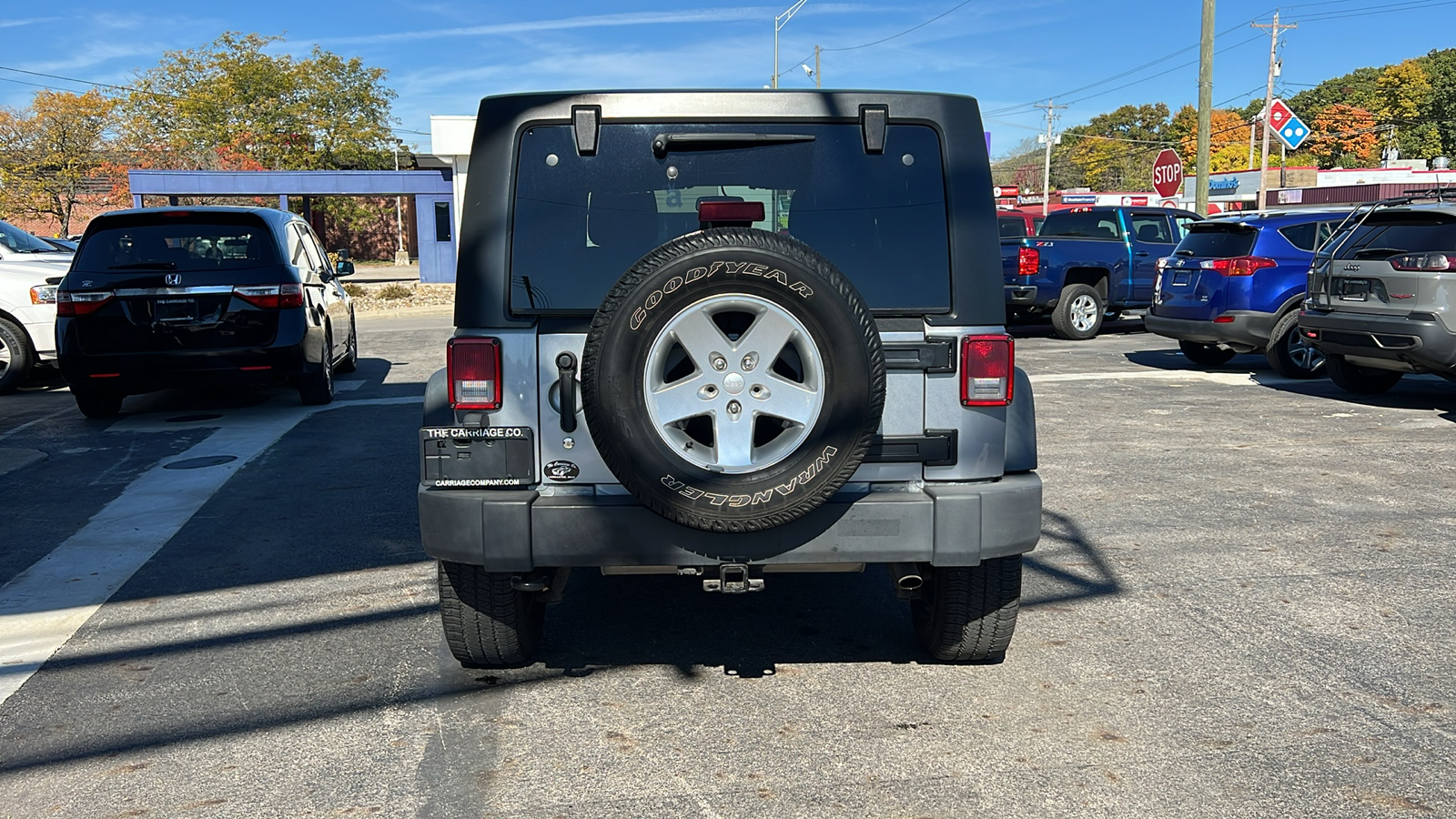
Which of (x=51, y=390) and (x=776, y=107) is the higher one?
(x=776, y=107)

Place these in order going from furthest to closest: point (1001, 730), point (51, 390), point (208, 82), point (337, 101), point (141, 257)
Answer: point (337, 101)
point (208, 82)
point (51, 390)
point (141, 257)
point (1001, 730)

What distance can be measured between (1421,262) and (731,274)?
819cm

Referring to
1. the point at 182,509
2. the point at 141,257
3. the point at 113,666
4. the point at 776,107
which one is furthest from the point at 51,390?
the point at 776,107

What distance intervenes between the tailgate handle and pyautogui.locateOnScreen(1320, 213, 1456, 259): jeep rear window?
8.38m

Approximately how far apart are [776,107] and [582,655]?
2116mm

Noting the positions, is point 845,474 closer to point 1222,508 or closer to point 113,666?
point 113,666

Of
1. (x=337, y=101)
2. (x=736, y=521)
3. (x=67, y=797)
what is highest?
(x=337, y=101)

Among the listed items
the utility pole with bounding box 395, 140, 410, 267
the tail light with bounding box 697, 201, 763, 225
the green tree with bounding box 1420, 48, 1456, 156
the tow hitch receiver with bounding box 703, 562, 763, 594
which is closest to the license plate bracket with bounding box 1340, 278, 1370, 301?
the tail light with bounding box 697, 201, 763, 225

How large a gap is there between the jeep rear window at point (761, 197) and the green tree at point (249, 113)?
1960 inches

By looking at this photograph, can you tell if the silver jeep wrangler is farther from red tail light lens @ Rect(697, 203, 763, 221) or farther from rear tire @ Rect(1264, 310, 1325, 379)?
rear tire @ Rect(1264, 310, 1325, 379)

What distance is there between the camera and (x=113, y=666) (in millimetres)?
4418

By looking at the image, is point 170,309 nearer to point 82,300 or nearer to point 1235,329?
point 82,300

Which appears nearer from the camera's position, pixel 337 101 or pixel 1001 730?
pixel 1001 730

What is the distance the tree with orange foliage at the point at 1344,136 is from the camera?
11038cm
